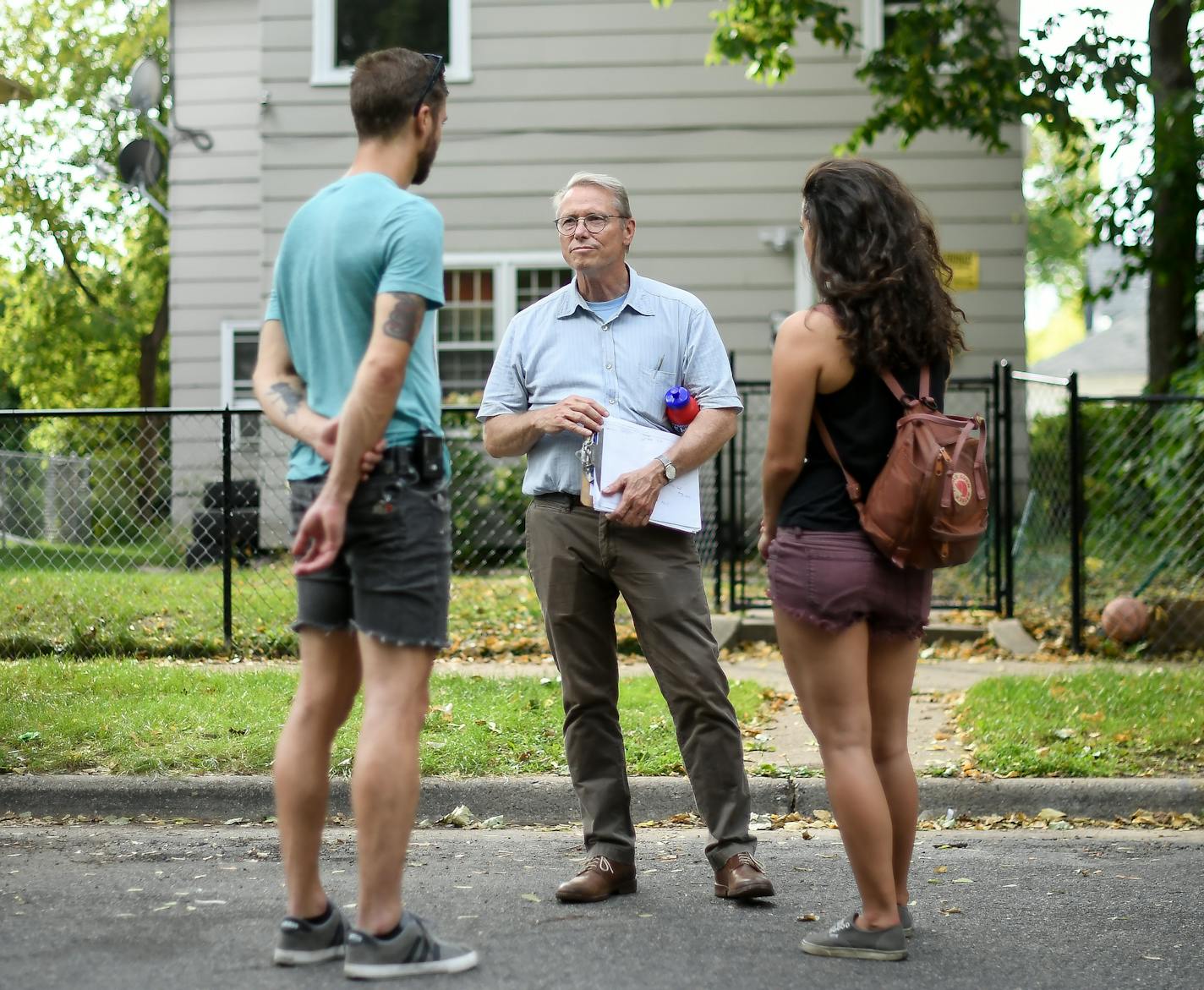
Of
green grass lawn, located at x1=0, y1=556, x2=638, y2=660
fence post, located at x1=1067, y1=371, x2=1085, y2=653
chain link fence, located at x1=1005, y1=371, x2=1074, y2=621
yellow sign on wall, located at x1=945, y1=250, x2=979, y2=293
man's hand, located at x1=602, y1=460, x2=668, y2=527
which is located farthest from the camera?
yellow sign on wall, located at x1=945, y1=250, x2=979, y2=293

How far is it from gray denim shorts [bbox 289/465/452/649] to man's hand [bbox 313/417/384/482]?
1.3 inches

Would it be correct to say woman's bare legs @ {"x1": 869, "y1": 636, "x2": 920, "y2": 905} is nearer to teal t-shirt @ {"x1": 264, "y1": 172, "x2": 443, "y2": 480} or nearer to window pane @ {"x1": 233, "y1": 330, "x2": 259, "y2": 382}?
teal t-shirt @ {"x1": 264, "y1": 172, "x2": 443, "y2": 480}

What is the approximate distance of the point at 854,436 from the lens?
390cm

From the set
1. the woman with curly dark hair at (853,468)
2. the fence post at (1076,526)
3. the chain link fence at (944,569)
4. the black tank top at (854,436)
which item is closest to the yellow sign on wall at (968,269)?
the chain link fence at (944,569)

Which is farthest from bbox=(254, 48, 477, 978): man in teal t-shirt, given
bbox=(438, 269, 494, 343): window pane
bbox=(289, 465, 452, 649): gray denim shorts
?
bbox=(438, 269, 494, 343): window pane

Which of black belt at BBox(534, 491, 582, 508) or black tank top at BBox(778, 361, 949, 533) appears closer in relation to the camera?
black tank top at BBox(778, 361, 949, 533)

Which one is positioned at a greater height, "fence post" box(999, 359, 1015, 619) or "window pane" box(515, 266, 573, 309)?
"window pane" box(515, 266, 573, 309)

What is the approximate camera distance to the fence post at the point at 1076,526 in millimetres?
9047

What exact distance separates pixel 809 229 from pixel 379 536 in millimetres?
1393

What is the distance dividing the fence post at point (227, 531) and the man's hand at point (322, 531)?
17.6 ft

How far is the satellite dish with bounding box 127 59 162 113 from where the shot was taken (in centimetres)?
1603

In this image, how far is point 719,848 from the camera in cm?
450

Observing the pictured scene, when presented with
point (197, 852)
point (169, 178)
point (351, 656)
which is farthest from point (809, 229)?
point (169, 178)

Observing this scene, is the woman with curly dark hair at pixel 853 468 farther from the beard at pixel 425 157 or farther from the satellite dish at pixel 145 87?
the satellite dish at pixel 145 87
